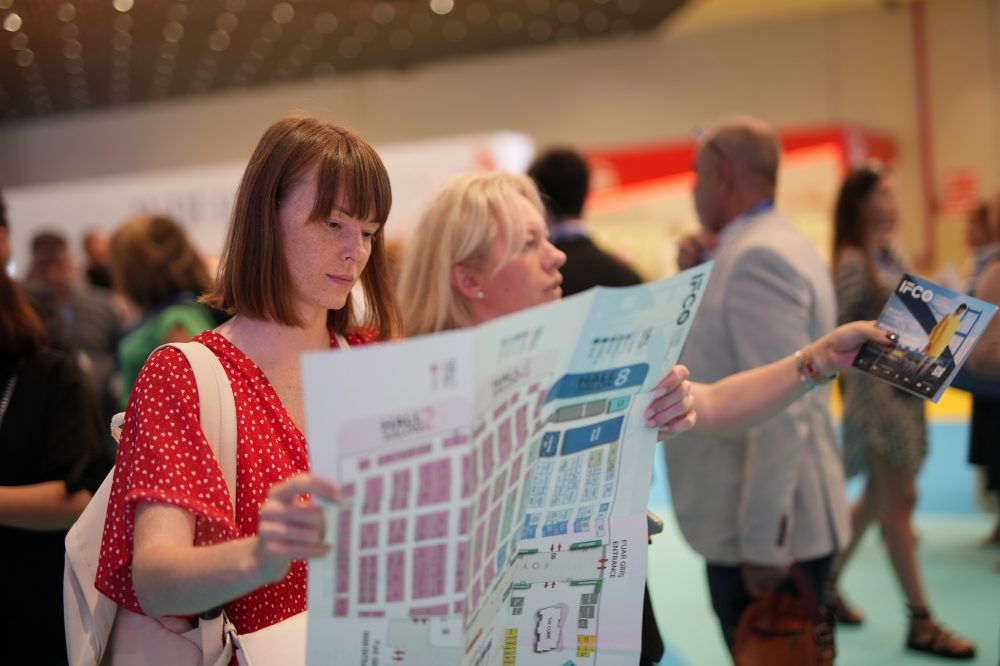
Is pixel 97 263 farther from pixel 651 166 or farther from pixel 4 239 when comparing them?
pixel 651 166

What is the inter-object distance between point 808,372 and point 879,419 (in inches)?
89.4

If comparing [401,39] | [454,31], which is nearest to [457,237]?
[454,31]

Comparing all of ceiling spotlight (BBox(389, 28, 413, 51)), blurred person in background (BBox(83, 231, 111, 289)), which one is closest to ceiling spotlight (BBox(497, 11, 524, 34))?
ceiling spotlight (BBox(389, 28, 413, 51))

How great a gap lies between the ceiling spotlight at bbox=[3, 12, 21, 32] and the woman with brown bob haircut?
9.69m

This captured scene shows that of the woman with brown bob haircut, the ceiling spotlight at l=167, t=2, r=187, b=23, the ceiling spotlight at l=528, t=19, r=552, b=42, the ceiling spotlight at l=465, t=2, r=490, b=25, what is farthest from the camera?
the ceiling spotlight at l=528, t=19, r=552, b=42

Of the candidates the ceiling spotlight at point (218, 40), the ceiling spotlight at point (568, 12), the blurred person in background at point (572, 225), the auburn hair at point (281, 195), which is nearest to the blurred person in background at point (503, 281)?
the auburn hair at point (281, 195)

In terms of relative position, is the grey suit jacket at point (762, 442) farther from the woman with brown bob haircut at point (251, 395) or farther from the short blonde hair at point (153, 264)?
the short blonde hair at point (153, 264)

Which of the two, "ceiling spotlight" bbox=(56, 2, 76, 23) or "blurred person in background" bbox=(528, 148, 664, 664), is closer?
"blurred person in background" bbox=(528, 148, 664, 664)

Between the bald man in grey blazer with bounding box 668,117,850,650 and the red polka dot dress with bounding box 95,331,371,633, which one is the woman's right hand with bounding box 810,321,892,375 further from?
the red polka dot dress with bounding box 95,331,371,633

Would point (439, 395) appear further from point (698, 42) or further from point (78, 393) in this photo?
point (698, 42)

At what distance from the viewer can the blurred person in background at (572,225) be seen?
11.4 feet

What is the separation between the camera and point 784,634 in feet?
7.91

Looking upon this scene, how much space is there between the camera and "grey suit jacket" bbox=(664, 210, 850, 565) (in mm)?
2555

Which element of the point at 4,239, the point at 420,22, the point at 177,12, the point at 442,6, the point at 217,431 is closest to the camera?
the point at 217,431
